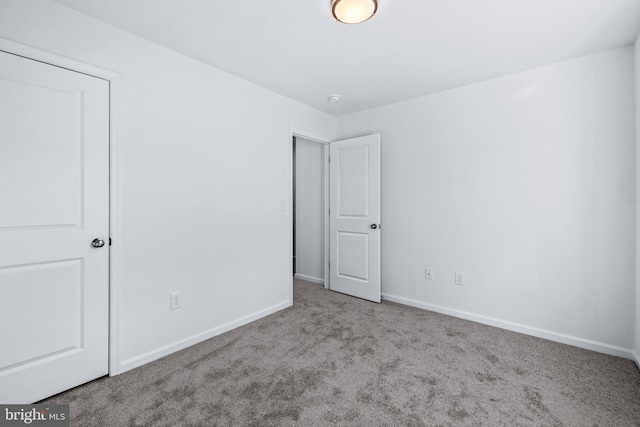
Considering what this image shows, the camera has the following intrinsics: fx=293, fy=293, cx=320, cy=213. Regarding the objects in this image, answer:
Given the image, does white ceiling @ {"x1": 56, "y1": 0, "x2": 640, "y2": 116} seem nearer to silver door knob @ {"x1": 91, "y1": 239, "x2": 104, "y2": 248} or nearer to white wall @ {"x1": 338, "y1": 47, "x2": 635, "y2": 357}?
white wall @ {"x1": 338, "y1": 47, "x2": 635, "y2": 357}

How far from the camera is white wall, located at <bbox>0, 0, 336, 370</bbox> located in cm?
197

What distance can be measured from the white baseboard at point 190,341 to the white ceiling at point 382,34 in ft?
7.51

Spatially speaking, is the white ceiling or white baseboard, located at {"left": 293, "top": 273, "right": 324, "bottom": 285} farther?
white baseboard, located at {"left": 293, "top": 273, "right": 324, "bottom": 285}

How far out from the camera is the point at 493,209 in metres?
2.80

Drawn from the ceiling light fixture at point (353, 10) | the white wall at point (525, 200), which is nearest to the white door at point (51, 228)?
the ceiling light fixture at point (353, 10)

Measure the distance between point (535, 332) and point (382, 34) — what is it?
2.78m

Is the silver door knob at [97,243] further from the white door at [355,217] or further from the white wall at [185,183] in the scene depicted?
the white door at [355,217]

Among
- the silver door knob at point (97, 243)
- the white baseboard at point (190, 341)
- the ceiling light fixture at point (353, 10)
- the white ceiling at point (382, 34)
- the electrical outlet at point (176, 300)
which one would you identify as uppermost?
the white ceiling at point (382, 34)

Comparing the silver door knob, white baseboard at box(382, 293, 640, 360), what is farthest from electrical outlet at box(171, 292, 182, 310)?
white baseboard at box(382, 293, 640, 360)

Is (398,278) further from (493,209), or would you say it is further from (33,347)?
(33,347)

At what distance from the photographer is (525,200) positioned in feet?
8.62

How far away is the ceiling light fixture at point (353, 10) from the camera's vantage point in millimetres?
1689

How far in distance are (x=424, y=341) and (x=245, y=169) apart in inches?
87.7

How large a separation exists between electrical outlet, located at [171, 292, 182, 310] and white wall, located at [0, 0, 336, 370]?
0.14 ft
